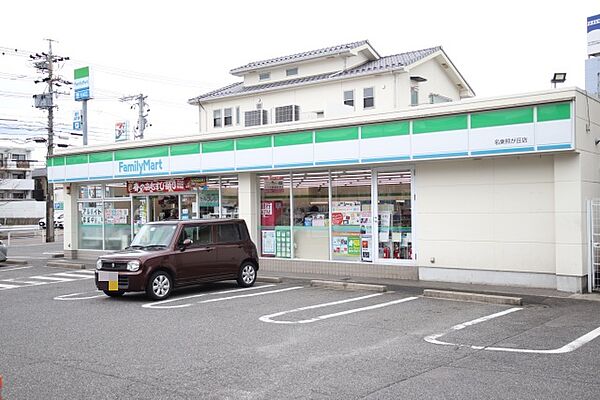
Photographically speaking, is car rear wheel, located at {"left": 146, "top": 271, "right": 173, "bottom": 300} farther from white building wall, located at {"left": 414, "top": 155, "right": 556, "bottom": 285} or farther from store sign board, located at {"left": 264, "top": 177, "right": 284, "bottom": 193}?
white building wall, located at {"left": 414, "top": 155, "right": 556, "bottom": 285}

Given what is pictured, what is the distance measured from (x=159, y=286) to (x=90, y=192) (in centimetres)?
1238

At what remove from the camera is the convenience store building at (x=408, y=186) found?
41.9 feet

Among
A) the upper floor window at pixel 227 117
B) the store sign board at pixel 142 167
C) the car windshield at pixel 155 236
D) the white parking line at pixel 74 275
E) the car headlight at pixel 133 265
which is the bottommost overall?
the white parking line at pixel 74 275

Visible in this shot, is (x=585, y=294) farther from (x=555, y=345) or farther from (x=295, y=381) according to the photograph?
(x=295, y=381)

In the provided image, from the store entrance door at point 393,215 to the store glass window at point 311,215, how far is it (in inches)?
66.3

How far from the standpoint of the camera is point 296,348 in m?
8.10

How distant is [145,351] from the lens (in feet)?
26.2

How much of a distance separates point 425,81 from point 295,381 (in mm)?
24185

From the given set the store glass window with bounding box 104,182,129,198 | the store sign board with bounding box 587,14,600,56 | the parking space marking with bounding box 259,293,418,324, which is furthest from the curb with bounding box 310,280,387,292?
the store sign board with bounding box 587,14,600,56

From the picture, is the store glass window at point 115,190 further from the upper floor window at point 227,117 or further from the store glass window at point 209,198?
the upper floor window at point 227,117

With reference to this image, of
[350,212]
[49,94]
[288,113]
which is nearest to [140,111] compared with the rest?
[49,94]

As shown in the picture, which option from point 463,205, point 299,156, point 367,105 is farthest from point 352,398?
point 367,105

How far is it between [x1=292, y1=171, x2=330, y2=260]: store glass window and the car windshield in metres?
4.92

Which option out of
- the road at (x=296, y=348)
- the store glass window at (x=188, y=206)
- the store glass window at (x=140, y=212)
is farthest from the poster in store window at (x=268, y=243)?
the store glass window at (x=140, y=212)
